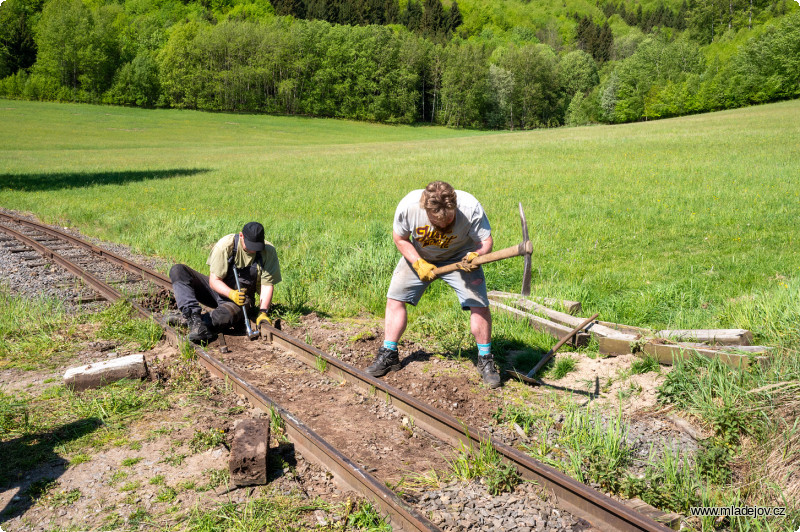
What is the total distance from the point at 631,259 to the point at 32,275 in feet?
35.9

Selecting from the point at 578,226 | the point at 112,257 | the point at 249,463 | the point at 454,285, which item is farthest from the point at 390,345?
the point at 578,226

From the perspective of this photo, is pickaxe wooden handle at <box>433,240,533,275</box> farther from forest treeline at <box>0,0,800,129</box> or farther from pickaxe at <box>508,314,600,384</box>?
forest treeline at <box>0,0,800,129</box>

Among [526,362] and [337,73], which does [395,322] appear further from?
[337,73]

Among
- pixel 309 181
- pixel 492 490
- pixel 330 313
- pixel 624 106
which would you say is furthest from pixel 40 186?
pixel 624 106

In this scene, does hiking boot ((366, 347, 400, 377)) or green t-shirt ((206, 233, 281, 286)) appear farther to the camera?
green t-shirt ((206, 233, 281, 286))

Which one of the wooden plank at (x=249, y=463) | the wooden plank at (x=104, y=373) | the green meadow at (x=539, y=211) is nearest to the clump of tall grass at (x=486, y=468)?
the wooden plank at (x=249, y=463)

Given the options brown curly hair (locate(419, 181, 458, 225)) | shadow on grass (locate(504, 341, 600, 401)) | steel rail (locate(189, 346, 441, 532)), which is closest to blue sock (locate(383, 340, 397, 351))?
shadow on grass (locate(504, 341, 600, 401))

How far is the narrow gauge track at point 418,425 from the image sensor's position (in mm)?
3443

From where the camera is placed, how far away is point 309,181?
24.9 m

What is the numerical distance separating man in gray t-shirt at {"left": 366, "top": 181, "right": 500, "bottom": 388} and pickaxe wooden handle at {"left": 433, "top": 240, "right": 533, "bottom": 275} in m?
0.07

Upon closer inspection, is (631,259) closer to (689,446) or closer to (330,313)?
(330,313)

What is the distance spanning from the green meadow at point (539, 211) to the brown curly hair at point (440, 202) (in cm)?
277

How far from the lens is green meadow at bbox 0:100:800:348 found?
8289 mm

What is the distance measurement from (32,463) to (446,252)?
3.89 meters
